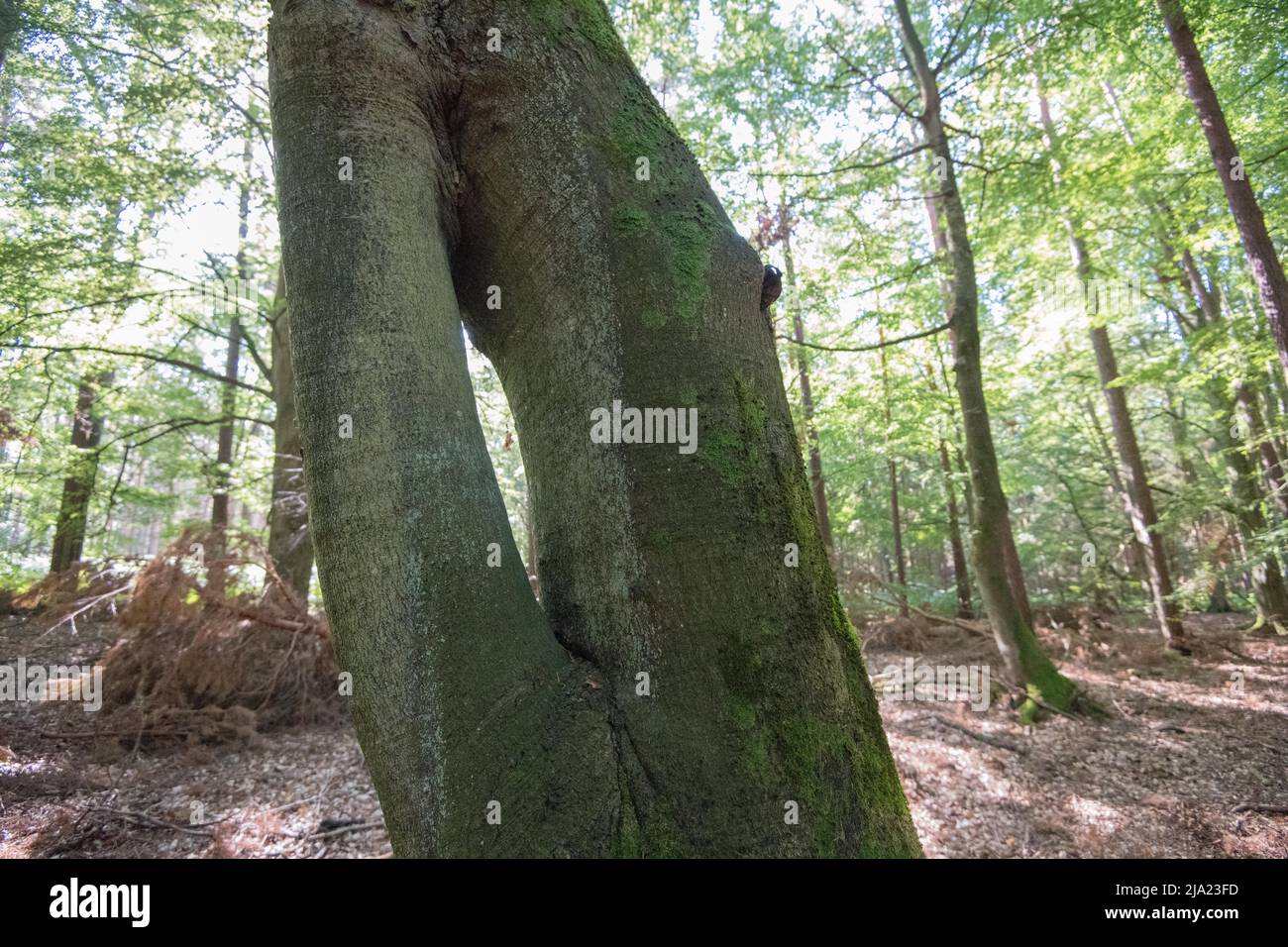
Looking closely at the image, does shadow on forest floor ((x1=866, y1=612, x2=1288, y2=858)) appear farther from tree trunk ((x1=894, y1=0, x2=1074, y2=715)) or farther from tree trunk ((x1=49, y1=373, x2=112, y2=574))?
tree trunk ((x1=49, y1=373, x2=112, y2=574))

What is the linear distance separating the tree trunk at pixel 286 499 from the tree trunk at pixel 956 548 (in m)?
10.9

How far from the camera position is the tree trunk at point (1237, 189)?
5445 mm

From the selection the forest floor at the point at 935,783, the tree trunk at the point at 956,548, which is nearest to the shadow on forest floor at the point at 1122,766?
the forest floor at the point at 935,783

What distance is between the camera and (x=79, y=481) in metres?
9.89

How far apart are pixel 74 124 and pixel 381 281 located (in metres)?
9.92

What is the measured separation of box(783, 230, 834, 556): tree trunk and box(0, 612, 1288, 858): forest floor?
5360 millimetres

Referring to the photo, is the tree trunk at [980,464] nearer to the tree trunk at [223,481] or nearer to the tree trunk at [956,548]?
the tree trunk at [956,548]

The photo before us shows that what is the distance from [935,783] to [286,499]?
Answer: 751cm

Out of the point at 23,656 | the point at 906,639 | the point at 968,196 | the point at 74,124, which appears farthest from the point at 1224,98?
the point at 23,656

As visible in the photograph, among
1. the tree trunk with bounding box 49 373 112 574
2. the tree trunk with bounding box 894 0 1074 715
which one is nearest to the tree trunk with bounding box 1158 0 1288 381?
the tree trunk with bounding box 894 0 1074 715

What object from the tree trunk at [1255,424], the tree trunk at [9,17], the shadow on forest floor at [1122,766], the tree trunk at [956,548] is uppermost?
the tree trunk at [9,17]

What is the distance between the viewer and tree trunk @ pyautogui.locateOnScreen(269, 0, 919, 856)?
1.24 meters

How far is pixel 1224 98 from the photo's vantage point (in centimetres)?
809

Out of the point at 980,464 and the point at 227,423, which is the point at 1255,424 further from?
the point at 227,423
